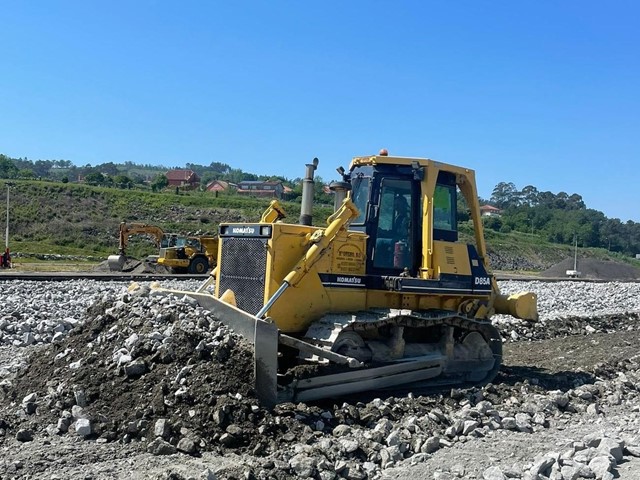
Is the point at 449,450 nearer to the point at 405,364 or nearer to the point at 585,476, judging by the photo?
the point at 585,476

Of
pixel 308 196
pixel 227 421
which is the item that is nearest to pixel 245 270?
pixel 308 196

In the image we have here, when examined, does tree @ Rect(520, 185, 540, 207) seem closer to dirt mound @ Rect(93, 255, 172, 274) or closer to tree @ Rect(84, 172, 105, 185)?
tree @ Rect(84, 172, 105, 185)

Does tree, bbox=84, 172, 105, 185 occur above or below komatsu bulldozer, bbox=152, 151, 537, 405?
above

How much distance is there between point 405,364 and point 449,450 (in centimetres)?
221

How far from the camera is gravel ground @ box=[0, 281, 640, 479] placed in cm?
619

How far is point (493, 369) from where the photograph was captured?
10359mm

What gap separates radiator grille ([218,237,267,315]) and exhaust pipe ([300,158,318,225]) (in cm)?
82

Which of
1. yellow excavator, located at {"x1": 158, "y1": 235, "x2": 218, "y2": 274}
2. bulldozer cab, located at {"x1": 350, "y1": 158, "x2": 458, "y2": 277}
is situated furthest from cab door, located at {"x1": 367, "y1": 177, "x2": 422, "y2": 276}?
yellow excavator, located at {"x1": 158, "y1": 235, "x2": 218, "y2": 274}

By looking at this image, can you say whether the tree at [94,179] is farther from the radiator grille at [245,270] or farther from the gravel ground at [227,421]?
the radiator grille at [245,270]

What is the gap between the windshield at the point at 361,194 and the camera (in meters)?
9.70

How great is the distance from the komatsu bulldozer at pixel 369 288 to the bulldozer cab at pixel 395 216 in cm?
1

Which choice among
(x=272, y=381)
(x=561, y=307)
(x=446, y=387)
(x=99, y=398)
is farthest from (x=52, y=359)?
(x=561, y=307)

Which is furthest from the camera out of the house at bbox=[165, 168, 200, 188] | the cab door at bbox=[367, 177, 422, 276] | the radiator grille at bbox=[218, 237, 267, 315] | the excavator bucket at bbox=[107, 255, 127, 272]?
the house at bbox=[165, 168, 200, 188]

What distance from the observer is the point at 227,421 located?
22.4 feet
